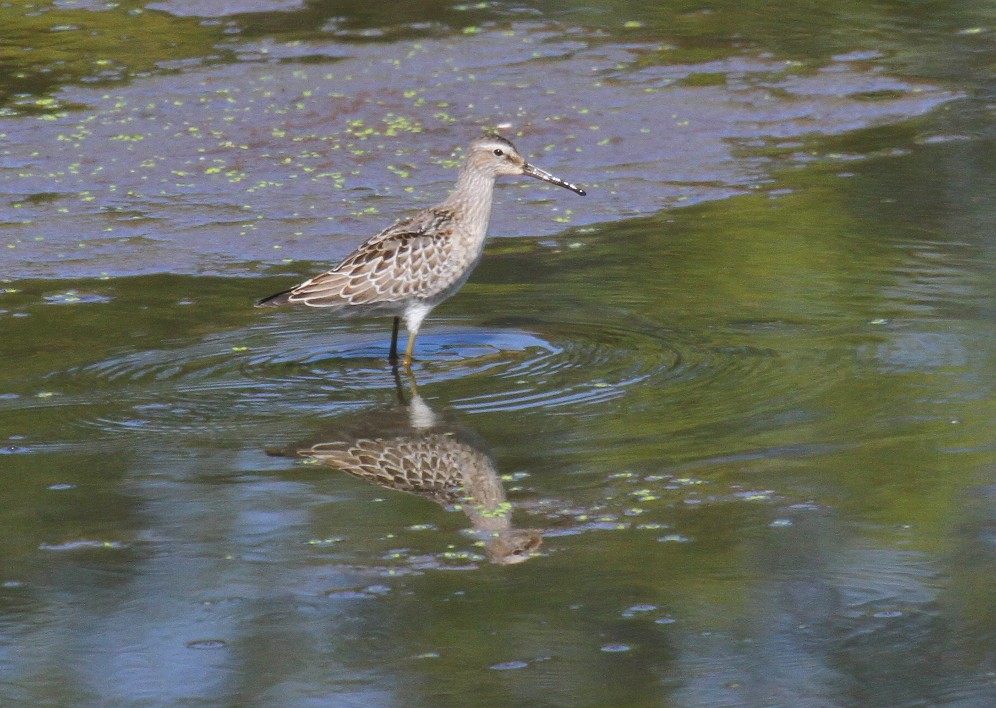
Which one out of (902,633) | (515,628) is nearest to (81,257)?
(515,628)

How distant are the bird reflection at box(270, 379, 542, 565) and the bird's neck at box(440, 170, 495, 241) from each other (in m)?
1.64

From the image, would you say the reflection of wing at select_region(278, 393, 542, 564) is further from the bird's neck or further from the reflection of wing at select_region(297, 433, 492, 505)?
the bird's neck

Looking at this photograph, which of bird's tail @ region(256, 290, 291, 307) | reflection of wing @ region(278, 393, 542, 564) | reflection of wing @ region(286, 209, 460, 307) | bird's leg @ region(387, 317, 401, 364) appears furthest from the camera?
bird's leg @ region(387, 317, 401, 364)

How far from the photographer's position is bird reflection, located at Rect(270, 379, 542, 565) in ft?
19.5

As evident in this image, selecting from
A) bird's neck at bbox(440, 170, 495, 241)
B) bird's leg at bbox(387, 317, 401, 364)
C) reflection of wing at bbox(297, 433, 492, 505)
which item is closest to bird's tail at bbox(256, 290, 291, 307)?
bird's leg at bbox(387, 317, 401, 364)

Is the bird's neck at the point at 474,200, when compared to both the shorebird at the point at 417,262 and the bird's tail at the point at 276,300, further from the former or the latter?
the bird's tail at the point at 276,300

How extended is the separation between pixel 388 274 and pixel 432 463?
2.05 m

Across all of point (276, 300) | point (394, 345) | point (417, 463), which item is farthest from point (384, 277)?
point (417, 463)

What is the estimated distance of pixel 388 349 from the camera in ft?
29.6

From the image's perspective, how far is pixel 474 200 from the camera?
9141mm

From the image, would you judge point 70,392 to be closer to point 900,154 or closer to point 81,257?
point 81,257

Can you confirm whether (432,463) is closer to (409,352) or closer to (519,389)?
(519,389)

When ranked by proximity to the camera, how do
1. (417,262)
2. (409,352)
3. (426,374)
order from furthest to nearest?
(417,262)
(409,352)
(426,374)

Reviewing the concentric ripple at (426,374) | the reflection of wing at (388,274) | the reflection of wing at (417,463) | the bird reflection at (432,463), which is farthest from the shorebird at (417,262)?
the reflection of wing at (417,463)
